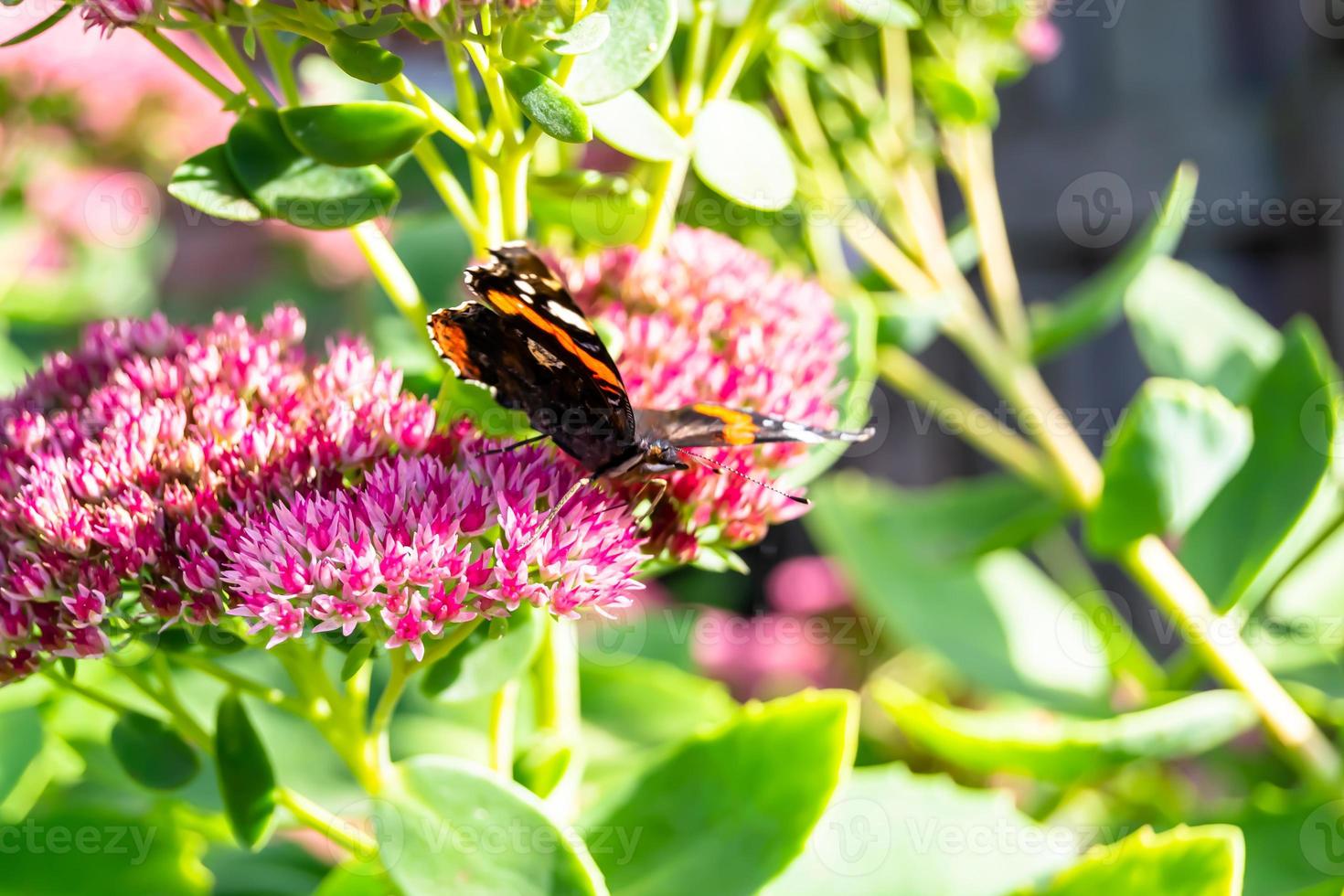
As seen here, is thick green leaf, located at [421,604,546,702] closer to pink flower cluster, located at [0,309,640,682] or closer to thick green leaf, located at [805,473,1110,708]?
pink flower cluster, located at [0,309,640,682]

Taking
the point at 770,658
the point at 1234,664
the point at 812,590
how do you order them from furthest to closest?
the point at 812,590, the point at 770,658, the point at 1234,664

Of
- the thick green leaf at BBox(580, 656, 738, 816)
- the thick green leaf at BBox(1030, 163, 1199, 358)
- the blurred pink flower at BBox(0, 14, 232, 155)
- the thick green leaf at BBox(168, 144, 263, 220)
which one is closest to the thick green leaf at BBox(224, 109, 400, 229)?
the thick green leaf at BBox(168, 144, 263, 220)

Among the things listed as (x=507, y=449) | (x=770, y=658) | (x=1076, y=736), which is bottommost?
(x=770, y=658)

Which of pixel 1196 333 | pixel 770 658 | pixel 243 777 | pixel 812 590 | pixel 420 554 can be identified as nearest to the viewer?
pixel 420 554

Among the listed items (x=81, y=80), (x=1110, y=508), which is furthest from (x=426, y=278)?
(x=81, y=80)

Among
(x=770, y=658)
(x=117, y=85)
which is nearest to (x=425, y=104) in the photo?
(x=117, y=85)

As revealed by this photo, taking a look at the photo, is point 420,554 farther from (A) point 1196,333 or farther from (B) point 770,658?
(B) point 770,658

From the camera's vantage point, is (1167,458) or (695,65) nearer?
(695,65)
